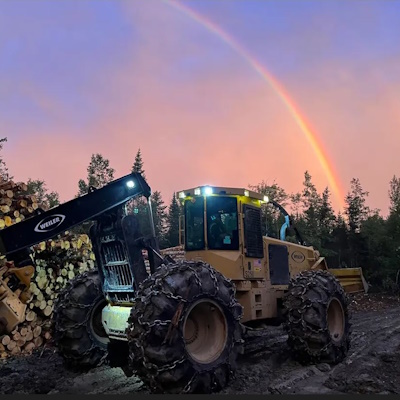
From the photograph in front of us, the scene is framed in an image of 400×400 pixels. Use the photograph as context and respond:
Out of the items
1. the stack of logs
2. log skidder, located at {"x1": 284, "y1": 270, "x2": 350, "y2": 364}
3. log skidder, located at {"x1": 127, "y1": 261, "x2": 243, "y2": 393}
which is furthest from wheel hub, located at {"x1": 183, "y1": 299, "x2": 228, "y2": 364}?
the stack of logs

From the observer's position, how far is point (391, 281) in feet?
84.8

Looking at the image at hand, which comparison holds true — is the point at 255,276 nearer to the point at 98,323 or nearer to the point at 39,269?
the point at 98,323

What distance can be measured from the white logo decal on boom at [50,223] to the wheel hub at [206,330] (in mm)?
1922

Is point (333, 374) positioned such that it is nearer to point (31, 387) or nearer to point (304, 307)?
point (304, 307)

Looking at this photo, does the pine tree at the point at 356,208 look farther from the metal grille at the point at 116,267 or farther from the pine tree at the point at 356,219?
the metal grille at the point at 116,267

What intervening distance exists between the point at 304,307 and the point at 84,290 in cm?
341

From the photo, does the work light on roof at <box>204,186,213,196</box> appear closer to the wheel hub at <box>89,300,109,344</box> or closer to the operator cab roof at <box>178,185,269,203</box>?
the operator cab roof at <box>178,185,269,203</box>

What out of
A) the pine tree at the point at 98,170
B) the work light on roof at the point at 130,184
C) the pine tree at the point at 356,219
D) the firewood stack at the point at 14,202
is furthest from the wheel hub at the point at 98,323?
Answer: the pine tree at the point at 98,170

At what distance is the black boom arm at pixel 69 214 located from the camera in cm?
501

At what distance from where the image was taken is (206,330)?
18.0 ft

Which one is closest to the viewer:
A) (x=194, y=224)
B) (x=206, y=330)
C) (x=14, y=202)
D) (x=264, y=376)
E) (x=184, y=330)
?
(x=184, y=330)

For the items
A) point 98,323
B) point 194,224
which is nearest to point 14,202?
point 98,323

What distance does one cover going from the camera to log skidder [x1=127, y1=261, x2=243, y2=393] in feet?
15.2

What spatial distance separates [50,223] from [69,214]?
0.24 metres
